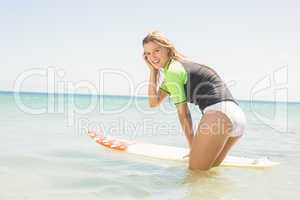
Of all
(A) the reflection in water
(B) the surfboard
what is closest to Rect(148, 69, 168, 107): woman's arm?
(A) the reflection in water

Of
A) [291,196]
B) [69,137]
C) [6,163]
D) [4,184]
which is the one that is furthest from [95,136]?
[291,196]

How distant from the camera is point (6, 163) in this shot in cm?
424

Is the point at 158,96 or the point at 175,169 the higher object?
the point at 158,96

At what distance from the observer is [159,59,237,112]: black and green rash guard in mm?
3533

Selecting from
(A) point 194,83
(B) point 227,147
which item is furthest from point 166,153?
(A) point 194,83

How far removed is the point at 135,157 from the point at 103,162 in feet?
1.98

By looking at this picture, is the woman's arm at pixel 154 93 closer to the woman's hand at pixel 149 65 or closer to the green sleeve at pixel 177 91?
the woman's hand at pixel 149 65

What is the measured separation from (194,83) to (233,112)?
43 cm

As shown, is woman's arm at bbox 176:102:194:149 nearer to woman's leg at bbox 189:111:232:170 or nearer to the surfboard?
woman's leg at bbox 189:111:232:170

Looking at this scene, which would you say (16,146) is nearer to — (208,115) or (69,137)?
(69,137)

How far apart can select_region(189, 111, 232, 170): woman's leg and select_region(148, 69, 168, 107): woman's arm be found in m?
0.54

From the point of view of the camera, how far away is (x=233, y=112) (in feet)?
11.8

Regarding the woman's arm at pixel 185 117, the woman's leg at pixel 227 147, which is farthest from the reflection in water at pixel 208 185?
the woman's arm at pixel 185 117

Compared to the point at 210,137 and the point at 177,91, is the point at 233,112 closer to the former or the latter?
the point at 210,137
